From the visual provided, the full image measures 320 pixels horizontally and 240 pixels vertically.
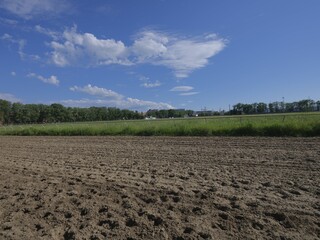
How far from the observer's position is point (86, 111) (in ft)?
554

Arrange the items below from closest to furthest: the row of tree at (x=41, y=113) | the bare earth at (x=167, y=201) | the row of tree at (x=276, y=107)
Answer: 1. the bare earth at (x=167, y=201)
2. the row of tree at (x=41, y=113)
3. the row of tree at (x=276, y=107)

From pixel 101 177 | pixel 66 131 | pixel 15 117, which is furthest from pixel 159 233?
pixel 15 117

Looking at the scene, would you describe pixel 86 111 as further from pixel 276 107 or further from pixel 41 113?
pixel 276 107

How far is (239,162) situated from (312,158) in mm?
2777

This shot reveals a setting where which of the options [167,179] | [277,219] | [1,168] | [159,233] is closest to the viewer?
[159,233]

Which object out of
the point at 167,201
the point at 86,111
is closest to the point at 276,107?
the point at 86,111

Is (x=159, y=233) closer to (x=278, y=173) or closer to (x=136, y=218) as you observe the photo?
(x=136, y=218)

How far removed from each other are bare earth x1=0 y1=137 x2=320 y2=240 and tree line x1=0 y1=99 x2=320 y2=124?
13433 cm

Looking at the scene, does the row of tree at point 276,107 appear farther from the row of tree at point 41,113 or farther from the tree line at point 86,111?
the row of tree at point 41,113

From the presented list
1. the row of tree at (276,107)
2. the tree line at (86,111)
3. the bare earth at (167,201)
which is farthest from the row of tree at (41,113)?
the bare earth at (167,201)

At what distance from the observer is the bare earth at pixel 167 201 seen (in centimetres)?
571

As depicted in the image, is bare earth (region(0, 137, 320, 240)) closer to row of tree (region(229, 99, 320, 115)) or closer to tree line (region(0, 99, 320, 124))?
tree line (region(0, 99, 320, 124))

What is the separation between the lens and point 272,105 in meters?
173

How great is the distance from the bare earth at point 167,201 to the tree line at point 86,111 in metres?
134
